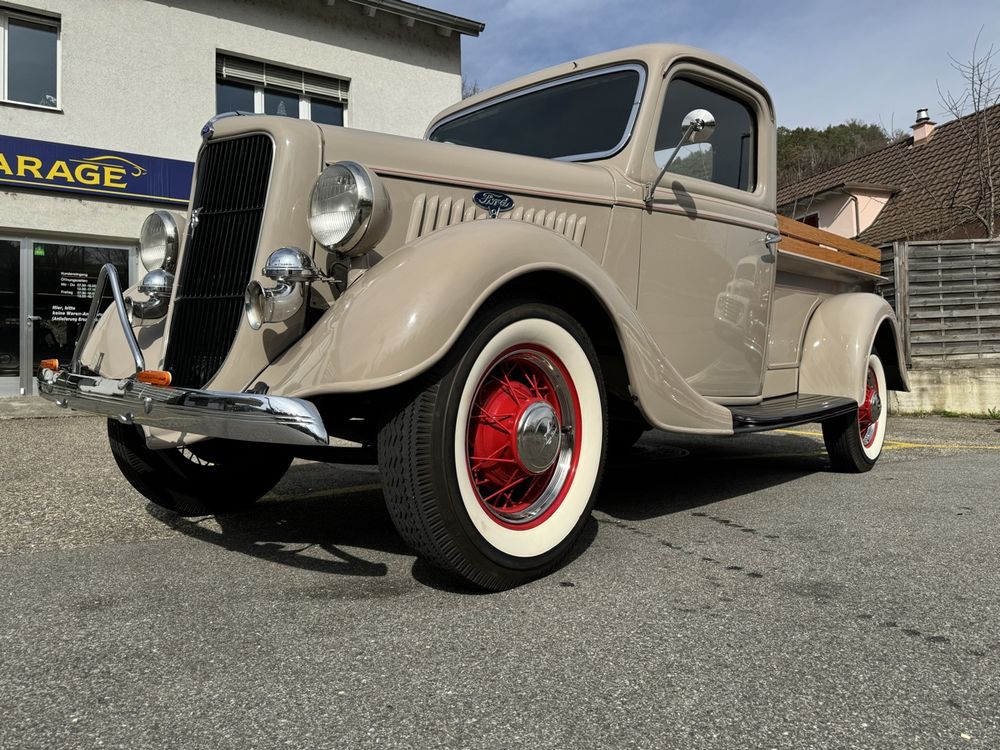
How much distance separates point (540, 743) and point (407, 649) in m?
0.52

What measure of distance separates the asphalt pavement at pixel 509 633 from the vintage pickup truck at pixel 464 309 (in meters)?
0.30

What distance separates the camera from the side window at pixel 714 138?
3.61m

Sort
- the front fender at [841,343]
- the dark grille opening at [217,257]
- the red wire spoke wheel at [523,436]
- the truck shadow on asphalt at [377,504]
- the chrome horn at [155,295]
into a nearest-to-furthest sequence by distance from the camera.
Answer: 1. the red wire spoke wheel at [523,436]
2. the dark grille opening at [217,257]
3. the truck shadow on asphalt at [377,504]
4. the chrome horn at [155,295]
5. the front fender at [841,343]

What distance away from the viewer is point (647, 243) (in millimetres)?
3393

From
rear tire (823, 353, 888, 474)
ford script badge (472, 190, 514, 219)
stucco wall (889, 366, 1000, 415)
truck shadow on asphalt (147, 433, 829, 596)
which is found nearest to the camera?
truck shadow on asphalt (147, 433, 829, 596)

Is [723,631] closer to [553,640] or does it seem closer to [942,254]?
[553,640]

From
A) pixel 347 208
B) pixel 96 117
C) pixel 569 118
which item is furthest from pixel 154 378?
pixel 96 117

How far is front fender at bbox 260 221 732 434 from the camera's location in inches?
83.1

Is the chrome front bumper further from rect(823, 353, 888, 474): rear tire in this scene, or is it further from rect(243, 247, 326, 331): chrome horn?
rect(823, 353, 888, 474): rear tire

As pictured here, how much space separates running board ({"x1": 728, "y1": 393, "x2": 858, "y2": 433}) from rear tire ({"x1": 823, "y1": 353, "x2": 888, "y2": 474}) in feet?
0.69

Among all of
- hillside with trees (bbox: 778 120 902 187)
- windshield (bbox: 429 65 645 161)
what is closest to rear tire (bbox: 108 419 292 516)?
windshield (bbox: 429 65 645 161)

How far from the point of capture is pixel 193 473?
3.29 meters

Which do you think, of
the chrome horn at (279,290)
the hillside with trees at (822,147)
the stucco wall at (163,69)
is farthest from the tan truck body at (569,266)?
the hillside with trees at (822,147)

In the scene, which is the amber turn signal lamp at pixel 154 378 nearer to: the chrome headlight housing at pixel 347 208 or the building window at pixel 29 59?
the chrome headlight housing at pixel 347 208
